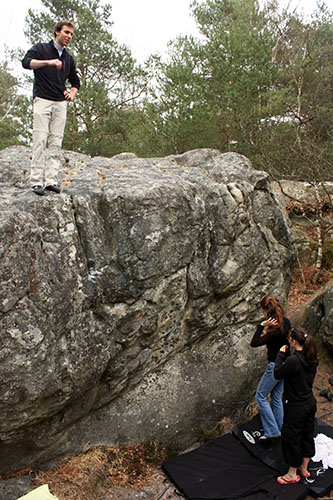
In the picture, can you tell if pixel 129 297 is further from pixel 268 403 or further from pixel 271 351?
pixel 268 403

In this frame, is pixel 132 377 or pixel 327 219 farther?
pixel 327 219

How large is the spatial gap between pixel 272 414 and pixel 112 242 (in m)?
3.33

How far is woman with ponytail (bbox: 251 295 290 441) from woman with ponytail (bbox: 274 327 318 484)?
1.52 feet

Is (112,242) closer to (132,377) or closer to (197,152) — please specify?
(132,377)

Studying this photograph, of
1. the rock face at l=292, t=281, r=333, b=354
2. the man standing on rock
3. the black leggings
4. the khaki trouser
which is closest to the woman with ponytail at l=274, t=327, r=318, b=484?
the black leggings

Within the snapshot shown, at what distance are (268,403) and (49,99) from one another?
515 centimetres


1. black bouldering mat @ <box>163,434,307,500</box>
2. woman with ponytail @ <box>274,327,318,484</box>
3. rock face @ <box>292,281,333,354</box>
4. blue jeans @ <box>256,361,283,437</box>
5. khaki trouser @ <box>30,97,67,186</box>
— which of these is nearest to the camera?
woman with ponytail @ <box>274,327,318,484</box>

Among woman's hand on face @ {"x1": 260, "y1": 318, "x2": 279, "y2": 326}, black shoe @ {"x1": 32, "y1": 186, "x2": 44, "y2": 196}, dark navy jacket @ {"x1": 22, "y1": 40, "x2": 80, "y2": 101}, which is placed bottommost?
woman's hand on face @ {"x1": 260, "y1": 318, "x2": 279, "y2": 326}

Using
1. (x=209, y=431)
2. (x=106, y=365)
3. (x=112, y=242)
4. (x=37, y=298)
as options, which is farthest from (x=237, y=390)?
(x=37, y=298)

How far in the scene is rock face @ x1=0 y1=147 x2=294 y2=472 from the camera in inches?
168

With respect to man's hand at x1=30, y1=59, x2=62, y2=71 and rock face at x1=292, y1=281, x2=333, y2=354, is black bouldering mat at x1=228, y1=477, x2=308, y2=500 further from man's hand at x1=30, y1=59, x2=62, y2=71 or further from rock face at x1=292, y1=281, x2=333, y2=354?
man's hand at x1=30, y1=59, x2=62, y2=71

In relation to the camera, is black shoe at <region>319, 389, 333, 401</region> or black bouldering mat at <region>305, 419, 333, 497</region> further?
black shoe at <region>319, 389, 333, 401</region>

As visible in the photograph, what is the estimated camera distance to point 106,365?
5.03 meters

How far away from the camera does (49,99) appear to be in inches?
188
